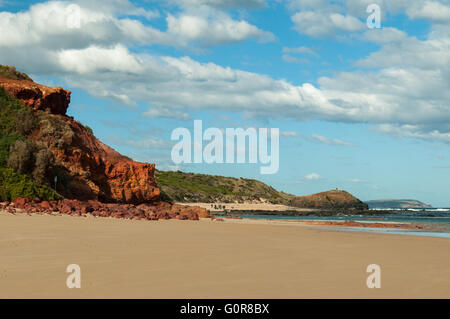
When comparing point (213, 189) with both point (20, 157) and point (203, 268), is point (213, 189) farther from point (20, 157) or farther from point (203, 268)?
point (203, 268)

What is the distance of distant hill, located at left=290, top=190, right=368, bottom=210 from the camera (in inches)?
3757

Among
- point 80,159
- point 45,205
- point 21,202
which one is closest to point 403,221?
point 80,159

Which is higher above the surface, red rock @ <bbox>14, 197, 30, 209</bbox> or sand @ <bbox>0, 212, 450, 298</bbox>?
red rock @ <bbox>14, 197, 30, 209</bbox>

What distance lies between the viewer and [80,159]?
29297 mm

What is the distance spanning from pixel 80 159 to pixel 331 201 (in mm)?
76278

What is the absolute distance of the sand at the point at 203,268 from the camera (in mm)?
5453

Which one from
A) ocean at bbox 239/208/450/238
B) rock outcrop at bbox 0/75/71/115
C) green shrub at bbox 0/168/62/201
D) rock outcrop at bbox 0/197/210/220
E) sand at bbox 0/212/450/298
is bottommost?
ocean at bbox 239/208/450/238

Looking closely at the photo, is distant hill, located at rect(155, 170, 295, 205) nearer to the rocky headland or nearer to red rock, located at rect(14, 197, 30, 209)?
the rocky headland

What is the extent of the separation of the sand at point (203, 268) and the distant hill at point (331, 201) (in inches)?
3405

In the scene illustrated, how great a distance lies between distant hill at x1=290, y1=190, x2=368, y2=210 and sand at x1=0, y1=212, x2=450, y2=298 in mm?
86480

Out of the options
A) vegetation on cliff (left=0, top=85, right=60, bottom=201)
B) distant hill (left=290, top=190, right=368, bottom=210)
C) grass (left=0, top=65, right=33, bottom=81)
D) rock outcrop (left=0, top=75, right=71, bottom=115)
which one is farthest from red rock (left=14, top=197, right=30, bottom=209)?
distant hill (left=290, top=190, right=368, bottom=210)

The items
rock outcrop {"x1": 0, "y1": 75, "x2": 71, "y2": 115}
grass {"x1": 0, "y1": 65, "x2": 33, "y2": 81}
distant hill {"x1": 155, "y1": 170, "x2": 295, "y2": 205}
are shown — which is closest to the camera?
rock outcrop {"x1": 0, "y1": 75, "x2": 71, "y2": 115}
